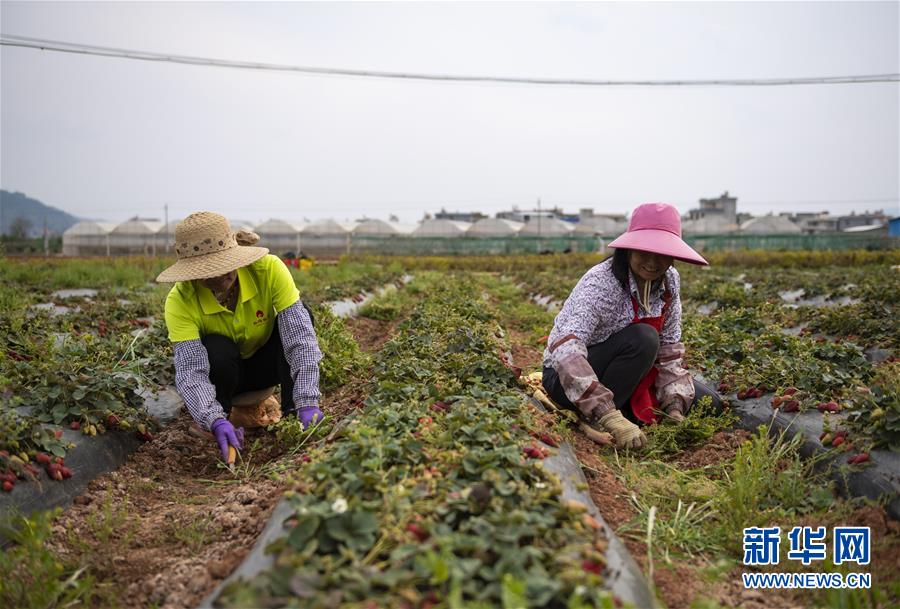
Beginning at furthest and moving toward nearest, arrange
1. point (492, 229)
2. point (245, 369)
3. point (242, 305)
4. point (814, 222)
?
1. point (814, 222)
2. point (492, 229)
3. point (245, 369)
4. point (242, 305)

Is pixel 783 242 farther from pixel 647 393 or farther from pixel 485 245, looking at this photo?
pixel 647 393

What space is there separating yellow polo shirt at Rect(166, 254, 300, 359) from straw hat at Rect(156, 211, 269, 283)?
0.21 meters

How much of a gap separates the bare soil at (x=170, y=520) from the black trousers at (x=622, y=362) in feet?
3.94

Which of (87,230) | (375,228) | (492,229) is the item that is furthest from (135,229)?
(492,229)

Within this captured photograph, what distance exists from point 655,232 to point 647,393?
95 cm

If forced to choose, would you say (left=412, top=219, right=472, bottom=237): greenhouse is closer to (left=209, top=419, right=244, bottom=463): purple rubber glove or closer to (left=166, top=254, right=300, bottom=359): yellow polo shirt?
(left=166, top=254, right=300, bottom=359): yellow polo shirt

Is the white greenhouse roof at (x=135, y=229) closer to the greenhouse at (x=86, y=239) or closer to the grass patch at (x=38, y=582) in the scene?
the greenhouse at (x=86, y=239)

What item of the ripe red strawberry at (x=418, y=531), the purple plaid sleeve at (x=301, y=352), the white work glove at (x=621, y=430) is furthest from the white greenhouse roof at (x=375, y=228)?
the ripe red strawberry at (x=418, y=531)

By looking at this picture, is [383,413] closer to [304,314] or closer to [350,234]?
[304,314]

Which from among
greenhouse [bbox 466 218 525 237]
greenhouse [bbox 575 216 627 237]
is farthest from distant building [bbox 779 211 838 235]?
greenhouse [bbox 466 218 525 237]

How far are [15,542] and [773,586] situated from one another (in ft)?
9.33

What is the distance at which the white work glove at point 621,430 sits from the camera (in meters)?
3.24

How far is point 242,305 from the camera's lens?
3512 millimetres

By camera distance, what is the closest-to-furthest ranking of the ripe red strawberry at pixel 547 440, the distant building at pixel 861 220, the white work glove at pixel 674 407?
the ripe red strawberry at pixel 547 440 → the white work glove at pixel 674 407 → the distant building at pixel 861 220
